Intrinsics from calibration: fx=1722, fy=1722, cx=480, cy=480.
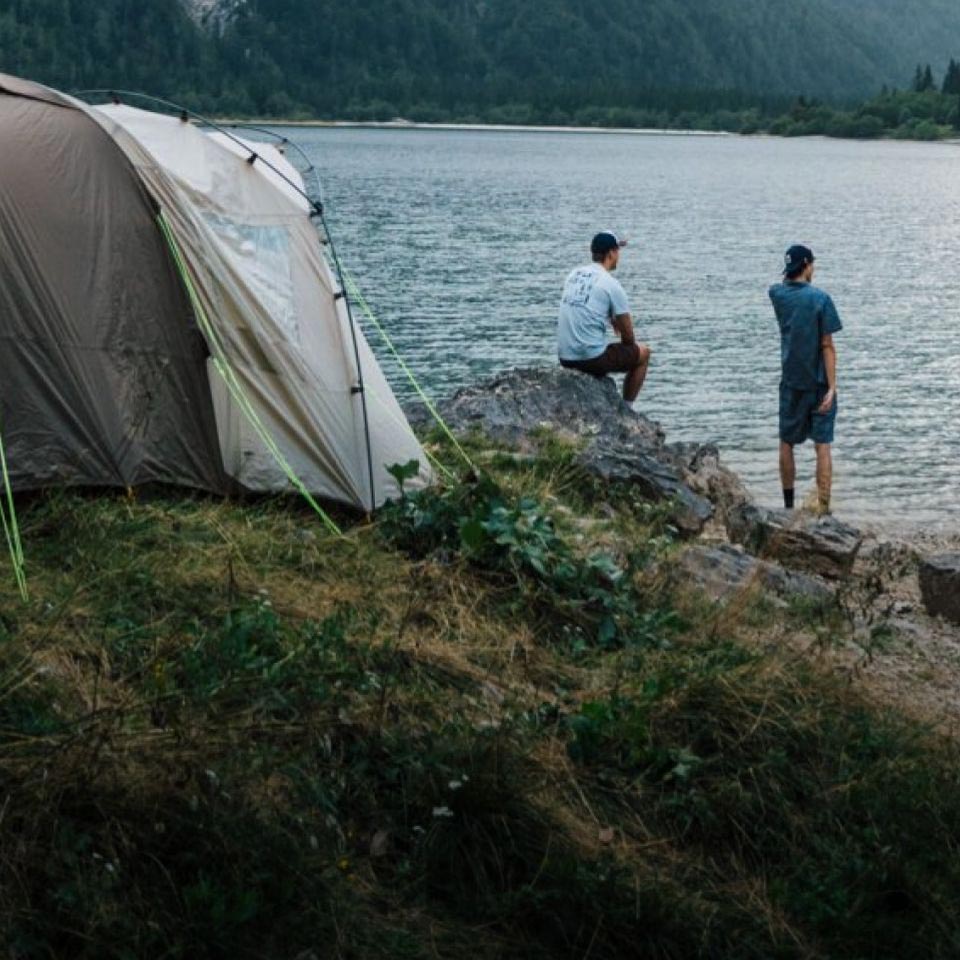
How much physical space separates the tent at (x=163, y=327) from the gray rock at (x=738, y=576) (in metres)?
1.75

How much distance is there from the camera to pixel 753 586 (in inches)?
359

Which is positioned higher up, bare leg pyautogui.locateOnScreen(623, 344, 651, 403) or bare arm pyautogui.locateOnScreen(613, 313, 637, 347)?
bare arm pyautogui.locateOnScreen(613, 313, 637, 347)

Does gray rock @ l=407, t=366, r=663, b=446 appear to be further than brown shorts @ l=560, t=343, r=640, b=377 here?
No

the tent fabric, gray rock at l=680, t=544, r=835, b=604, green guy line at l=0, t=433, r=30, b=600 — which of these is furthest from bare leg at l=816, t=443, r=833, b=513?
green guy line at l=0, t=433, r=30, b=600

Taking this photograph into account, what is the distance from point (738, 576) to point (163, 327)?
3.53 meters

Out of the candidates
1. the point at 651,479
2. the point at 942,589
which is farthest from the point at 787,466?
the point at 942,589

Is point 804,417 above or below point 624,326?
below

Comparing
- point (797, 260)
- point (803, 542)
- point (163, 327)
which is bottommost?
point (803, 542)

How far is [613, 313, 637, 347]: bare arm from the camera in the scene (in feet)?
48.9

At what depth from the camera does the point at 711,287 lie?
1602 inches

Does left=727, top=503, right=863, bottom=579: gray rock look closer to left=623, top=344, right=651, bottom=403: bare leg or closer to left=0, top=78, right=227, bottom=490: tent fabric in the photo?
left=623, top=344, right=651, bottom=403: bare leg

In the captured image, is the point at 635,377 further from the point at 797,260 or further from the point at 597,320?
the point at 797,260

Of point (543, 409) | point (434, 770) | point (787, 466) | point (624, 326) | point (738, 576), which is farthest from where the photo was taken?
point (624, 326)

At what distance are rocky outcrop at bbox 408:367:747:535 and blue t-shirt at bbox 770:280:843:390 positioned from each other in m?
1.15
